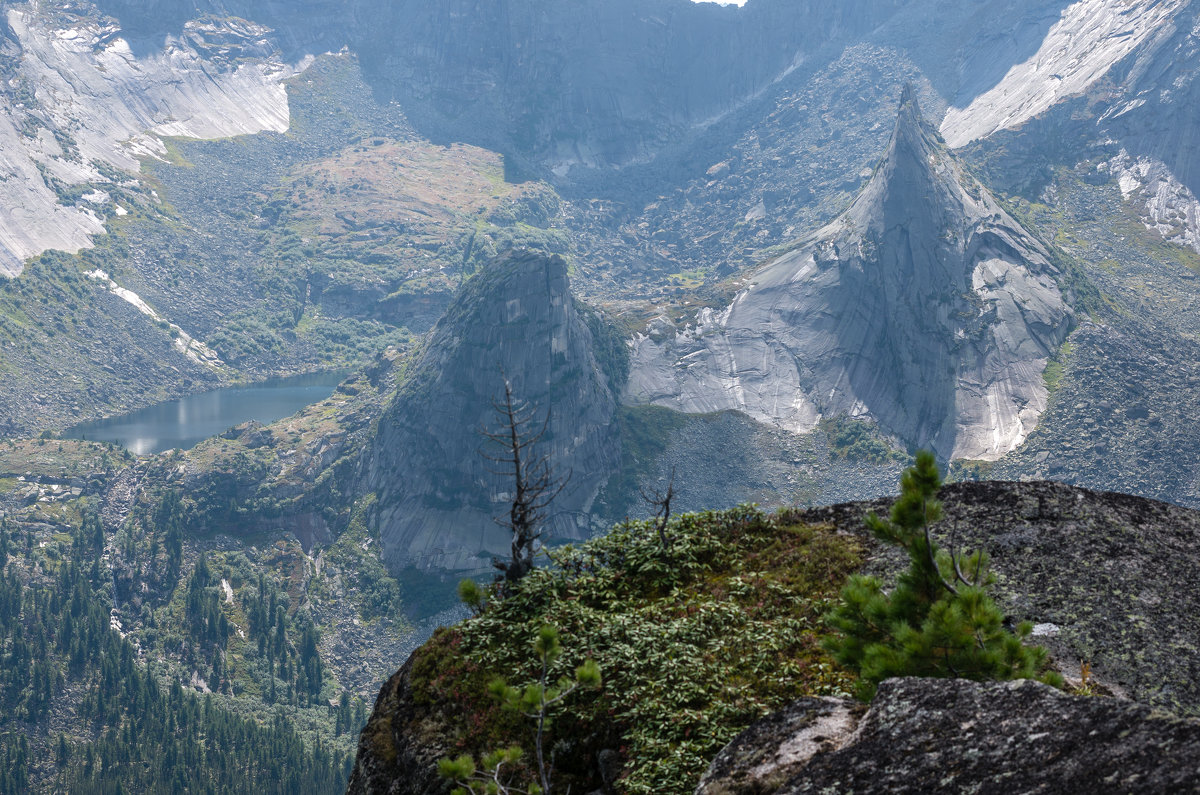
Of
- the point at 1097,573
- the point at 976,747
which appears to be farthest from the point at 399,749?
the point at 1097,573

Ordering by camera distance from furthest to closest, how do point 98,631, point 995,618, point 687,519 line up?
point 98,631
point 687,519
point 995,618

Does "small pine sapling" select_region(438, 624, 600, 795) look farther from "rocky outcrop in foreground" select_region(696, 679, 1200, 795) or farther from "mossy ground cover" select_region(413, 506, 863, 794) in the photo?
"rocky outcrop in foreground" select_region(696, 679, 1200, 795)

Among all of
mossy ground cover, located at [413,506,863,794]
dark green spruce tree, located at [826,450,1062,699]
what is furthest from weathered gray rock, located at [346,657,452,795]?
dark green spruce tree, located at [826,450,1062,699]

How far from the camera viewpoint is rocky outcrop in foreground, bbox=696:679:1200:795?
898 centimetres

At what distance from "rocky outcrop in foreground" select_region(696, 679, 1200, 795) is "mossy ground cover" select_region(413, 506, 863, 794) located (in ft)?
8.89

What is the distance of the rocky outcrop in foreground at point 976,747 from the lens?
353 inches

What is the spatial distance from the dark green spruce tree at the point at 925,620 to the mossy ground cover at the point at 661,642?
7.69 ft

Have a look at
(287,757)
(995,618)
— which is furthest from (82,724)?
(995,618)

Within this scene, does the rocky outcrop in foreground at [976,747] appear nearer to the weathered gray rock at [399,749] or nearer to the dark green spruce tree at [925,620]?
the dark green spruce tree at [925,620]

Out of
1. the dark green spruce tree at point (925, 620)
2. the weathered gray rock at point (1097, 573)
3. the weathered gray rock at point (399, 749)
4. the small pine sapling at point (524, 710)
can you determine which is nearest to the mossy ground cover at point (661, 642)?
the weathered gray rock at point (399, 749)

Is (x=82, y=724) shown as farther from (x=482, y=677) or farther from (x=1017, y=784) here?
(x=1017, y=784)

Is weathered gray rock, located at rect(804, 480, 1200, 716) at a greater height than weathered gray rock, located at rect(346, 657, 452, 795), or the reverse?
weathered gray rock, located at rect(804, 480, 1200, 716)

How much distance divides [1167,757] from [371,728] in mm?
17390

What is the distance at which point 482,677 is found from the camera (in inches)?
781
